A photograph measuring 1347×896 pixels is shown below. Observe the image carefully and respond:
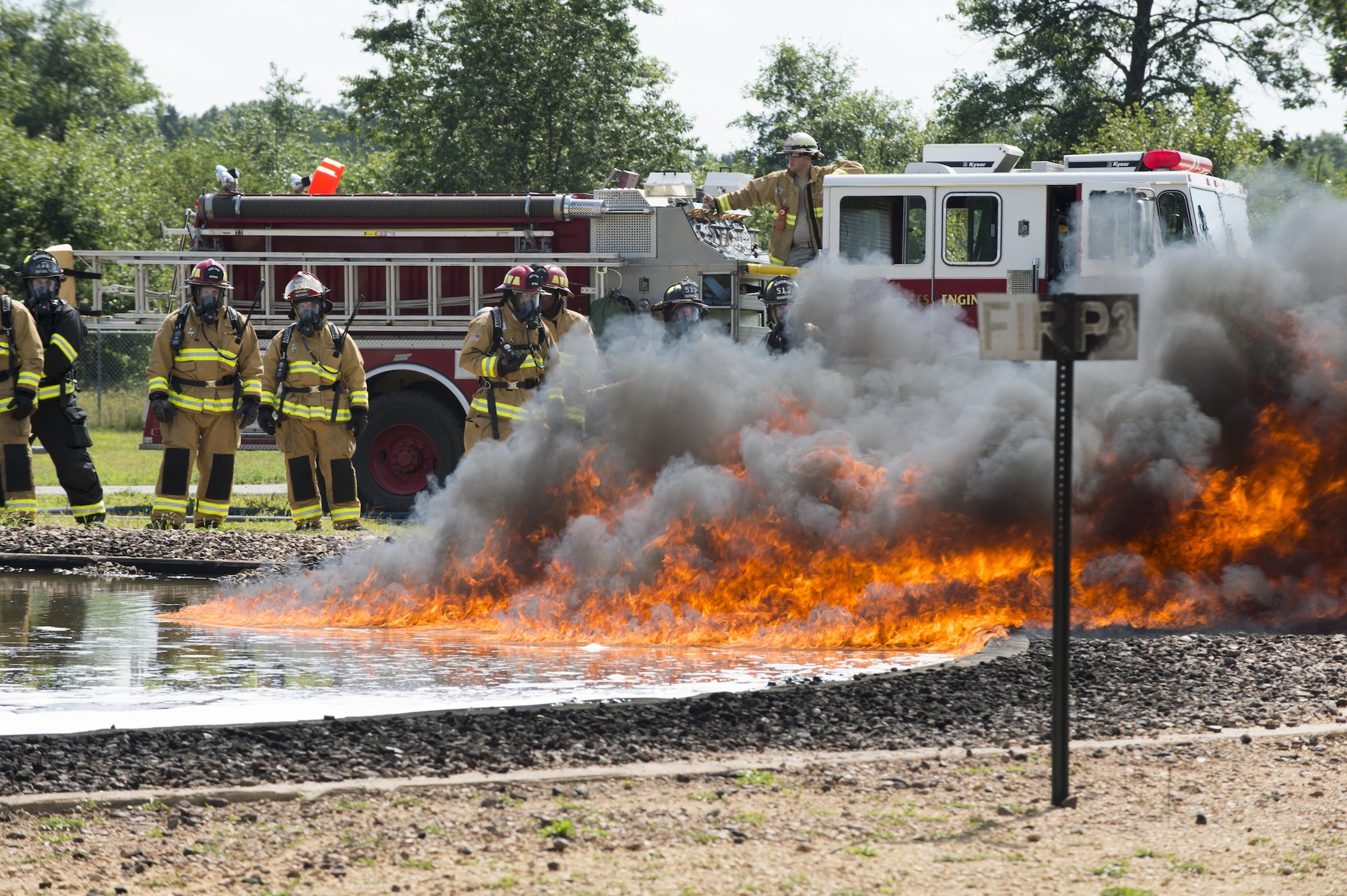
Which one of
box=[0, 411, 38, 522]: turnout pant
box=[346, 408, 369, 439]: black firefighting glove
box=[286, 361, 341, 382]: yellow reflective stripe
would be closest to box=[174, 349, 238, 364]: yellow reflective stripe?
box=[286, 361, 341, 382]: yellow reflective stripe

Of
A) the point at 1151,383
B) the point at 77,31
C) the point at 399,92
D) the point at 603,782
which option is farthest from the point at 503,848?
the point at 77,31

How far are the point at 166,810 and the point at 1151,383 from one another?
6211mm

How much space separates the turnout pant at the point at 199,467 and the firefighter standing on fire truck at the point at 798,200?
5.02m

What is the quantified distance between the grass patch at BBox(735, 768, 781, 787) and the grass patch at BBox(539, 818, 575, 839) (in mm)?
731

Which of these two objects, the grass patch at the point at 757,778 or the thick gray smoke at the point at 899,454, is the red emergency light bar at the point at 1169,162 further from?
the grass patch at the point at 757,778

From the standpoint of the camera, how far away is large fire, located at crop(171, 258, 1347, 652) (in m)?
8.26

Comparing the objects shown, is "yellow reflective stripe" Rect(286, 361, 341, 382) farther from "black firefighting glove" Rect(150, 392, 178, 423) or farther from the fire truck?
the fire truck

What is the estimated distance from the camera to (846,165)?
43.0 feet

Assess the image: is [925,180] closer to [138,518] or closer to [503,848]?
[138,518]

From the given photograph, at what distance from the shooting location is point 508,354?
11.4 metres

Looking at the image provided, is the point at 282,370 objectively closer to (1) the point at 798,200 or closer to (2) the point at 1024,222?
(1) the point at 798,200

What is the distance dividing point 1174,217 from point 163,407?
833cm

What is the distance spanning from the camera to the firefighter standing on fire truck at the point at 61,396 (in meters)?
12.2

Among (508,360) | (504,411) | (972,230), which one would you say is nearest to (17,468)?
(504,411)
